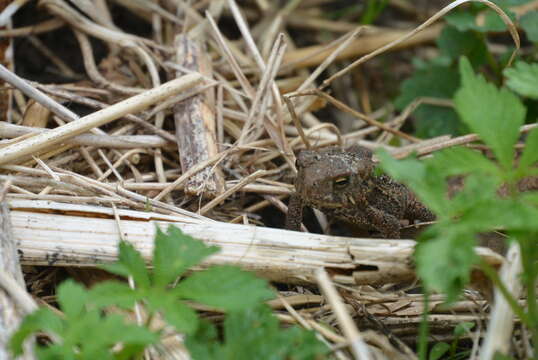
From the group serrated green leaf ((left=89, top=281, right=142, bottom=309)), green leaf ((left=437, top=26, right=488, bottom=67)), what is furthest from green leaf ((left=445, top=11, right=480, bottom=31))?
serrated green leaf ((left=89, top=281, right=142, bottom=309))

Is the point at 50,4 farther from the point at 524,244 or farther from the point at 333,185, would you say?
the point at 524,244

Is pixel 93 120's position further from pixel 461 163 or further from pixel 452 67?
pixel 452 67

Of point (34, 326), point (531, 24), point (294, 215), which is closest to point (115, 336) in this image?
point (34, 326)

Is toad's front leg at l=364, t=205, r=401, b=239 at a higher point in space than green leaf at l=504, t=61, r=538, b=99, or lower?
lower

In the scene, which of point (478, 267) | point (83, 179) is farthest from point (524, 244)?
point (83, 179)

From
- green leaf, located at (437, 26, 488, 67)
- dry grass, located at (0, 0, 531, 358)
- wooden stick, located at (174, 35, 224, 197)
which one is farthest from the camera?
green leaf, located at (437, 26, 488, 67)

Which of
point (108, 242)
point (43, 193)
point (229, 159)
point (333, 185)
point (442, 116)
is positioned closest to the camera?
point (108, 242)

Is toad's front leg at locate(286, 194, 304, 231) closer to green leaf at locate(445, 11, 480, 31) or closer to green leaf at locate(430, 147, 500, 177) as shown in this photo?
green leaf at locate(430, 147, 500, 177)
